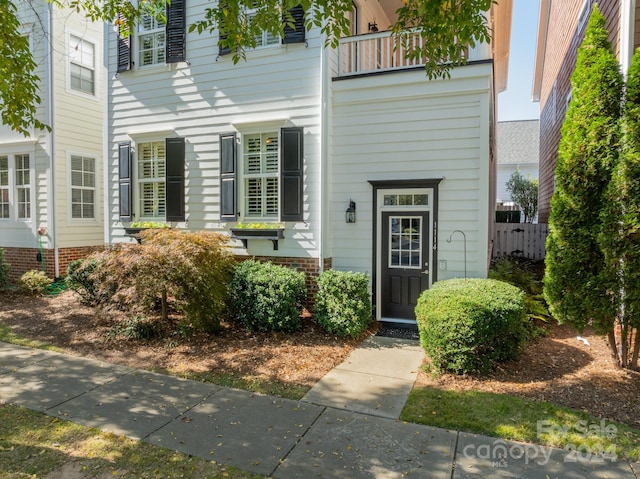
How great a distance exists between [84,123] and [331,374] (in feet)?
34.4

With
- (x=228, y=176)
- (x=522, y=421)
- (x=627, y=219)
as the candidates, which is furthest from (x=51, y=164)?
(x=627, y=219)

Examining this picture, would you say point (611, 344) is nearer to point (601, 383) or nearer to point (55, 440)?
point (601, 383)

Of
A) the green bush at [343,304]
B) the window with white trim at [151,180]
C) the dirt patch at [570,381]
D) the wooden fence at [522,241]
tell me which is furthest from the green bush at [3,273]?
the wooden fence at [522,241]

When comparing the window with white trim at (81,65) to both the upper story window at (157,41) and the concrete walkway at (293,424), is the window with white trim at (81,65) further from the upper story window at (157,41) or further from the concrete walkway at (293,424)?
the concrete walkway at (293,424)

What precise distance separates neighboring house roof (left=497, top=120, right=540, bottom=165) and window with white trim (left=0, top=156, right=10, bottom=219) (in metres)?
28.4

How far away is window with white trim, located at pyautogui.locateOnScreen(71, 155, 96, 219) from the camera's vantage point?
1141 cm

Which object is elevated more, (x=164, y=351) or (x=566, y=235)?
(x=566, y=235)

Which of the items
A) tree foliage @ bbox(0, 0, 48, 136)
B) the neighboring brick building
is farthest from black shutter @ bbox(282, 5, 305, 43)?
the neighboring brick building

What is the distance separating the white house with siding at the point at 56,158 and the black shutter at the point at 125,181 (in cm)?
206

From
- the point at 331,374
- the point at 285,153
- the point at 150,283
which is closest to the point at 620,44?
the point at 285,153

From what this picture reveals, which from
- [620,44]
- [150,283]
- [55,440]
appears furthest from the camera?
[150,283]

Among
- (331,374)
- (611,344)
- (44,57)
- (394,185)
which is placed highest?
(44,57)

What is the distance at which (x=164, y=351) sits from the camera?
629 cm

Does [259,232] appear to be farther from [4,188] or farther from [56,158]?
[4,188]
